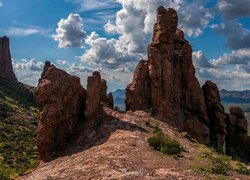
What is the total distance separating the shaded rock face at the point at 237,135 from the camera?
203 ft

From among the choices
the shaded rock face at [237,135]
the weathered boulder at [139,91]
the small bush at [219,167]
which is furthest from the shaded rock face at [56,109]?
the shaded rock face at [237,135]

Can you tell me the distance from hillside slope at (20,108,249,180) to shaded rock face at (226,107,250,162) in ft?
70.3

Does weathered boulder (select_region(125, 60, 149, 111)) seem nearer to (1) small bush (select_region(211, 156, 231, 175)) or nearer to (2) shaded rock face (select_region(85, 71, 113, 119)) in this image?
(2) shaded rock face (select_region(85, 71, 113, 119))

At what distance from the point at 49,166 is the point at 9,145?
8956cm

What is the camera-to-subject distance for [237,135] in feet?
205

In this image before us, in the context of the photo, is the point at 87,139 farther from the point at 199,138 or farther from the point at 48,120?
the point at 199,138

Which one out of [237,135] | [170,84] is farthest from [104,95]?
[237,135]

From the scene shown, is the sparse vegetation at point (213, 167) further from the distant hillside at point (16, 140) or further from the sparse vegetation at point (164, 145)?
the distant hillside at point (16, 140)

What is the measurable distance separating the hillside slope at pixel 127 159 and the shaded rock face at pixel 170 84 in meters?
5.69

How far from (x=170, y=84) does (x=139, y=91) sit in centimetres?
422

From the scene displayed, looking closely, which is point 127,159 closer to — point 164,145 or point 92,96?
point 164,145

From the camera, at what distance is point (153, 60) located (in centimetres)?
5047

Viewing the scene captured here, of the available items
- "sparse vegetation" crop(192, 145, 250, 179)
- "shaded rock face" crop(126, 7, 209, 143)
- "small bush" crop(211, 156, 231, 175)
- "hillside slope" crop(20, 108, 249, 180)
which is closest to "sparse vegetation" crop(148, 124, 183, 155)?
"hillside slope" crop(20, 108, 249, 180)

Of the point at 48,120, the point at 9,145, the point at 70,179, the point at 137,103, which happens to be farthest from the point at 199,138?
the point at 9,145
